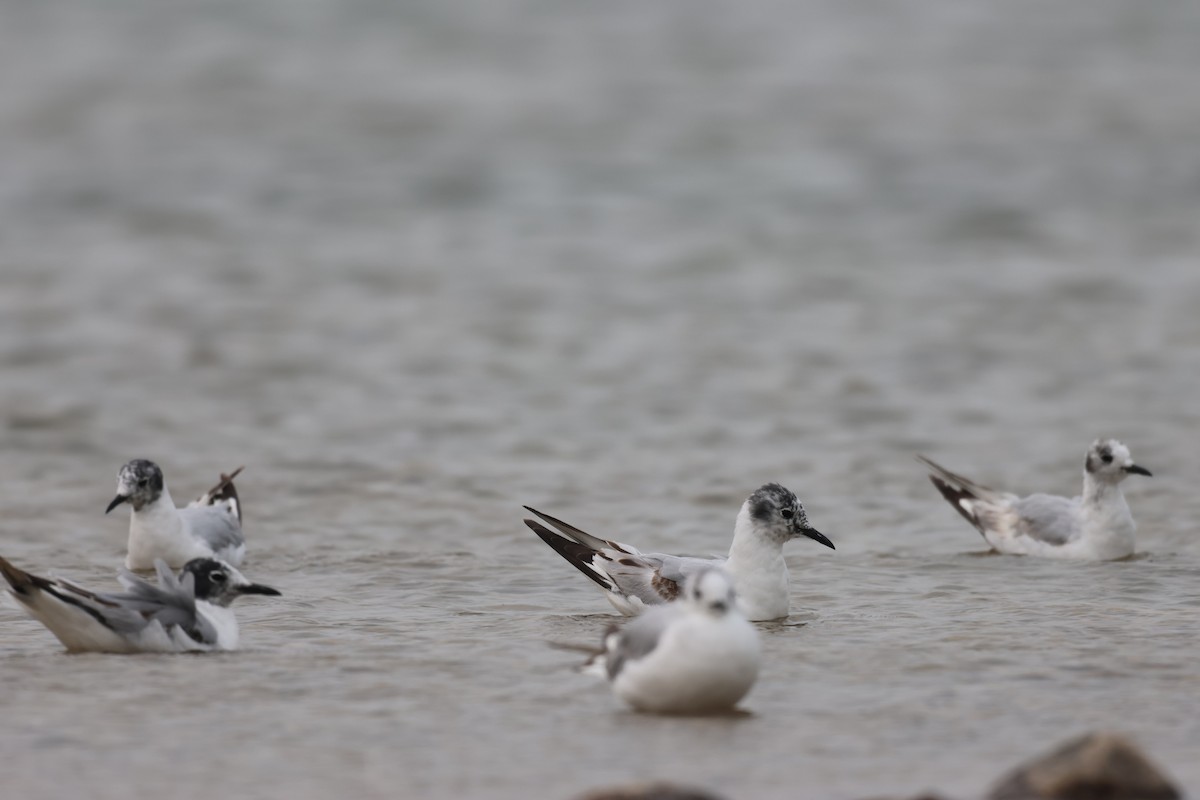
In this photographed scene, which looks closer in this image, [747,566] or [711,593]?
[711,593]

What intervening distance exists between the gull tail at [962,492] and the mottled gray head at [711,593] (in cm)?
503

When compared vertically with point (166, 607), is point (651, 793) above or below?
below

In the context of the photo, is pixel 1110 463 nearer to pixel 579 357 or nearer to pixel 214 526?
pixel 214 526

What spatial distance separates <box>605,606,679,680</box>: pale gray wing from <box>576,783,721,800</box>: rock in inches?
61.3

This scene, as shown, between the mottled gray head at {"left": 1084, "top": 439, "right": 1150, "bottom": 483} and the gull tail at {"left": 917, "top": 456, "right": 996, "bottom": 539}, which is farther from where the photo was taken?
the gull tail at {"left": 917, "top": 456, "right": 996, "bottom": 539}

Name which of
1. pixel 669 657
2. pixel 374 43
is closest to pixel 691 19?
pixel 374 43

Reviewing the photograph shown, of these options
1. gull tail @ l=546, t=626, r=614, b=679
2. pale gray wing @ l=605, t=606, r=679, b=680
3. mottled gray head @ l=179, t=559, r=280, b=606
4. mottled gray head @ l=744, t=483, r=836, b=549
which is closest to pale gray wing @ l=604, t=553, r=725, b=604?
mottled gray head @ l=744, t=483, r=836, b=549

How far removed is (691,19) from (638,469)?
78.4 ft

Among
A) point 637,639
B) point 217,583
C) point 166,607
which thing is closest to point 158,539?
point 217,583

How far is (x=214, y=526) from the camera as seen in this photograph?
37.8 ft

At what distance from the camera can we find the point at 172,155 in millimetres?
28062

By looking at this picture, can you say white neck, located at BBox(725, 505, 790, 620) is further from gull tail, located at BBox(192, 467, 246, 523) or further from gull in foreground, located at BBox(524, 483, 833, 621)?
gull tail, located at BBox(192, 467, 246, 523)

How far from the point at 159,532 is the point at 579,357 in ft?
25.1

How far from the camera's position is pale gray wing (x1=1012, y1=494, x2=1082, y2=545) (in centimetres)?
1166
